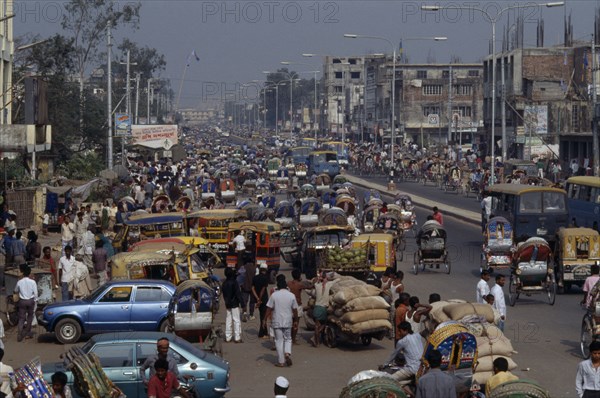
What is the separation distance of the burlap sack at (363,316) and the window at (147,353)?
14.6 feet

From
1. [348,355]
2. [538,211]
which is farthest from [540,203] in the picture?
[348,355]

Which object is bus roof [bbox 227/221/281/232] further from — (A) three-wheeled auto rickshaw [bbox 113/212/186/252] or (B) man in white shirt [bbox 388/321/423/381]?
(B) man in white shirt [bbox 388/321/423/381]

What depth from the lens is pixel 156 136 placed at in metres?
79.5

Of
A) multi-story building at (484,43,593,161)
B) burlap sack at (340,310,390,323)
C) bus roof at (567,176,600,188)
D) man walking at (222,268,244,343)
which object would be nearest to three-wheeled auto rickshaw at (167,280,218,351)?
man walking at (222,268,244,343)

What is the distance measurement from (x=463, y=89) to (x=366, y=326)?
10582cm

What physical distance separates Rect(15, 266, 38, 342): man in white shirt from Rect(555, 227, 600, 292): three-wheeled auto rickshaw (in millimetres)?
11515

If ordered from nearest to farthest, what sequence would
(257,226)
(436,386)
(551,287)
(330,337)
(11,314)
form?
1. (436,386)
2. (330,337)
3. (11,314)
4. (551,287)
5. (257,226)

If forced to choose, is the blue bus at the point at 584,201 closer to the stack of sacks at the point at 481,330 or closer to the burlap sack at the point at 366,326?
the burlap sack at the point at 366,326

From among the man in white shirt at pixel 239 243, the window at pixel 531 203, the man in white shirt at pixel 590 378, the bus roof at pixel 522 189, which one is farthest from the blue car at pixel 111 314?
the bus roof at pixel 522 189

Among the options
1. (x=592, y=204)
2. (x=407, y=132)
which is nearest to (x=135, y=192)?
(x=592, y=204)

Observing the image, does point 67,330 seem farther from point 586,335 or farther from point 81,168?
point 81,168

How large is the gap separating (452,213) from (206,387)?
35.5m

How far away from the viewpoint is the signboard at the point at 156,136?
79062 mm

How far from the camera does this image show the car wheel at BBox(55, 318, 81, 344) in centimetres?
2006
